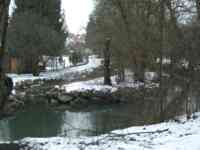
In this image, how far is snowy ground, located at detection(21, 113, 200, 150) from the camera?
6556 mm

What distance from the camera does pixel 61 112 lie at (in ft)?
Answer: 68.8

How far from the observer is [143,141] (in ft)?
23.6

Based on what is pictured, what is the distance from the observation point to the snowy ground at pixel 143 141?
258 inches

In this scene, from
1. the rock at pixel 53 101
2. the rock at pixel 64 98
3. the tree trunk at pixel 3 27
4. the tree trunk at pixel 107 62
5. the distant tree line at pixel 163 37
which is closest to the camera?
the tree trunk at pixel 3 27

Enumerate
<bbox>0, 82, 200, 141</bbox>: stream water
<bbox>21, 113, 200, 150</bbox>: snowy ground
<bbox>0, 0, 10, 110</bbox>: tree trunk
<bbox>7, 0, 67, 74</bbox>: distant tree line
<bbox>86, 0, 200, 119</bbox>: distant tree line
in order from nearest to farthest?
<bbox>0, 0, 10, 110</bbox>: tree trunk < <bbox>21, 113, 200, 150</bbox>: snowy ground < <bbox>86, 0, 200, 119</bbox>: distant tree line < <bbox>0, 82, 200, 141</bbox>: stream water < <bbox>7, 0, 67, 74</bbox>: distant tree line

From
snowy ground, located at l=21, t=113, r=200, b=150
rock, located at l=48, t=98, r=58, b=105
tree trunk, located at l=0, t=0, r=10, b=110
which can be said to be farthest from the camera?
rock, located at l=48, t=98, r=58, b=105

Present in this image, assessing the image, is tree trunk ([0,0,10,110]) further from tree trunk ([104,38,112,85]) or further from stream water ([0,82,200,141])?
tree trunk ([104,38,112,85])

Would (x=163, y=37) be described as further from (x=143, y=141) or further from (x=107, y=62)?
(x=107, y=62)

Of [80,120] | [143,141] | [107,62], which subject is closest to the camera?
[143,141]

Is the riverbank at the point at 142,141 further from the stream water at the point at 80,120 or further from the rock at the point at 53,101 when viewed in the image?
the rock at the point at 53,101

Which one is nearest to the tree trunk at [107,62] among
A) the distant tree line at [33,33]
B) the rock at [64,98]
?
the rock at [64,98]

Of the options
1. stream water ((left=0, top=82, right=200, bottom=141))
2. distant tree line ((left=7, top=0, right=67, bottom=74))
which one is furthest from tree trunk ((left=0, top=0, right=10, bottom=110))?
distant tree line ((left=7, top=0, right=67, bottom=74))

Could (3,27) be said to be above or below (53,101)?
above

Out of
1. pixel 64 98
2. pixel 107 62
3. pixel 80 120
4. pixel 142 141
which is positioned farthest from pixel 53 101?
pixel 142 141
